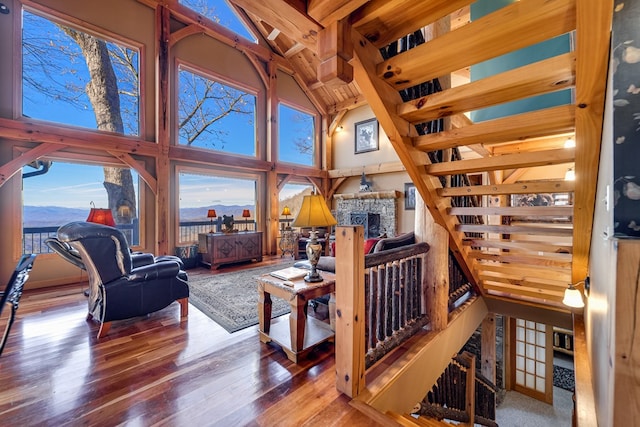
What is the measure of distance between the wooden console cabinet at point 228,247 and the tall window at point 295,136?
2426 millimetres

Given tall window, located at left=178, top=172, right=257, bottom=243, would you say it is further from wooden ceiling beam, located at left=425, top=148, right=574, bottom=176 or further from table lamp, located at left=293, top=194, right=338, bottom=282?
wooden ceiling beam, located at left=425, top=148, right=574, bottom=176

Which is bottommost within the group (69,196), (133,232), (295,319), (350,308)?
(295,319)

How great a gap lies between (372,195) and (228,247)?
394 cm

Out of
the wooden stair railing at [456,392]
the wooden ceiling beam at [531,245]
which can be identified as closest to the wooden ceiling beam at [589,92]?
the wooden ceiling beam at [531,245]

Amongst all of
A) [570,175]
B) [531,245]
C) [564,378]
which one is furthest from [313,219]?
[564,378]

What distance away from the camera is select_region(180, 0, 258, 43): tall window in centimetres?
562

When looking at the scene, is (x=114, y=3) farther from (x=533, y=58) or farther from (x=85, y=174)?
(x=533, y=58)

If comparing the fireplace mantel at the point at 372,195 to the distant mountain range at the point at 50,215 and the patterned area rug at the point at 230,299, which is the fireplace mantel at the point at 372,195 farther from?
the distant mountain range at the point at 50,215

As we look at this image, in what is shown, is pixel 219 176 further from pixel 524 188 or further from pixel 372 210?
pixel 524 188

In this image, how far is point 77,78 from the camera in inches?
170

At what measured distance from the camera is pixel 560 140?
4.14 metres

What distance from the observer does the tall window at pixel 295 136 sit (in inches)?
278

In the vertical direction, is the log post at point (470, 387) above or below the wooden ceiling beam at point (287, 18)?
below

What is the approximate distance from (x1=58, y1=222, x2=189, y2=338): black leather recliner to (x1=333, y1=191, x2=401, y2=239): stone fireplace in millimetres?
4873
